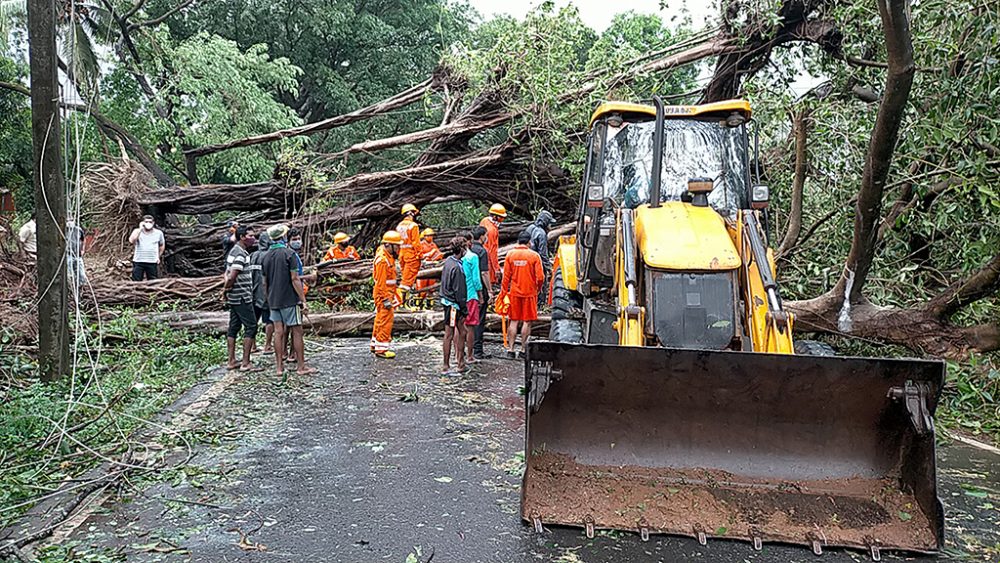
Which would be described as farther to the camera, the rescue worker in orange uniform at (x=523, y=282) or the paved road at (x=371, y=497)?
the rescue worker in orange uniform at (x=523, y=282)

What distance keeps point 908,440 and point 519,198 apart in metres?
12.3

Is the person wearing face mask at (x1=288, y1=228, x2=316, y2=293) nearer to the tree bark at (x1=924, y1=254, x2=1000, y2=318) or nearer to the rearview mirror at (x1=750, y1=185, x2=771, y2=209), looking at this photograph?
the rearview mirror at (x1=750, y1=185, x2=771, y2=209)

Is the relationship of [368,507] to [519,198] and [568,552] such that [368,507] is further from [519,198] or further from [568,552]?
[519,198]

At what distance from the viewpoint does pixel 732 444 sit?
16.5 ft

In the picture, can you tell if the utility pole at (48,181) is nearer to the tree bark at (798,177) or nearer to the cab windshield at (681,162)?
the cab windshield at (681,162)

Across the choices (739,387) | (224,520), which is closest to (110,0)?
(224,520)

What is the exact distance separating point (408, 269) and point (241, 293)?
3.95 meters

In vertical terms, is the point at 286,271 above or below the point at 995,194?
below

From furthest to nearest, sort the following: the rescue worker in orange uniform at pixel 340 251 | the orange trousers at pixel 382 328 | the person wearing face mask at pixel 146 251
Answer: the rescue worker in orange uniform at pixel 340 251
the person wearing face mask at pixel 146 251
the orange trousers at pixel 382 328

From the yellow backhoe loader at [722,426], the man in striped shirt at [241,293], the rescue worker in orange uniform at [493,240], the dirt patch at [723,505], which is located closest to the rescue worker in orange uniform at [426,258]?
the rescue worker in orange uniform at [493,240]

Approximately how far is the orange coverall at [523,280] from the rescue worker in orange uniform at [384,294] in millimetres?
1608

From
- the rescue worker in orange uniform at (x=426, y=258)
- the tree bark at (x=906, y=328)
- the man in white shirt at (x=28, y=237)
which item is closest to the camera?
the tree bark at (x=906, y=328)

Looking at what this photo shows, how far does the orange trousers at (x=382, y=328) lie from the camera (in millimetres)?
10492

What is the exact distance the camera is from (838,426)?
4.92 metres
